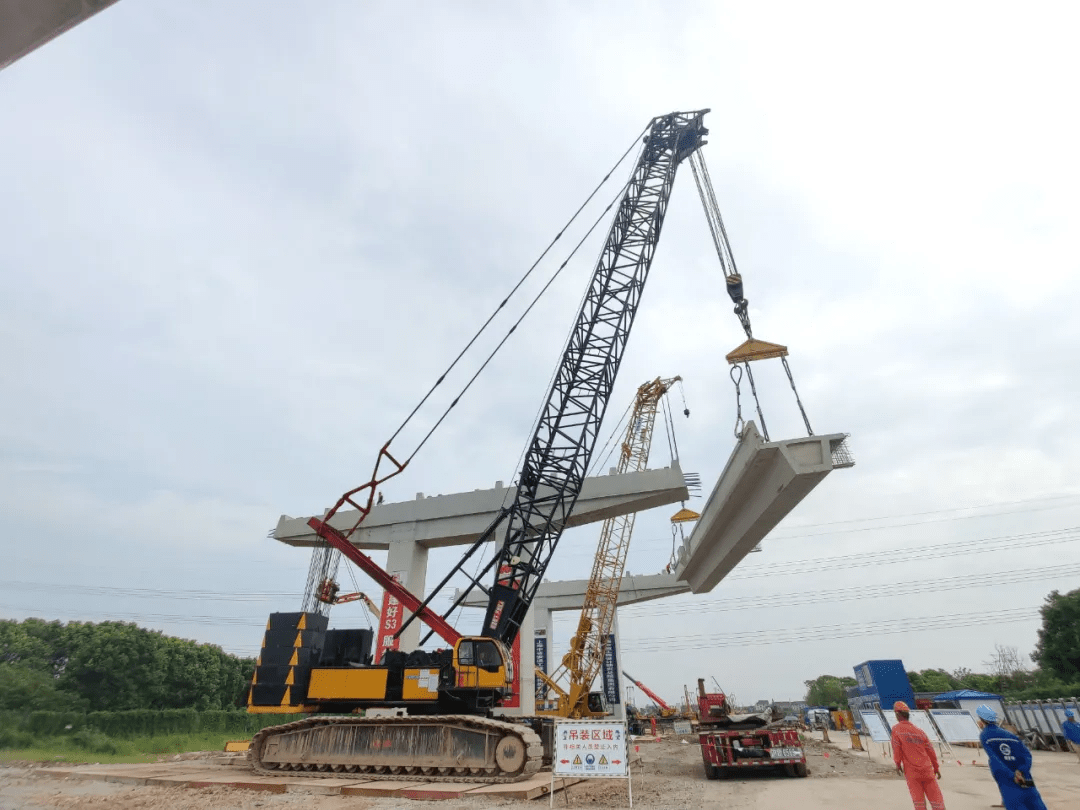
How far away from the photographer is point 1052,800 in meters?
9.02

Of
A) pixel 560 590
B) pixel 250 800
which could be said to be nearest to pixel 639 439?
pixel 560 590

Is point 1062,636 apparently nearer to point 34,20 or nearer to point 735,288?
point 735,288

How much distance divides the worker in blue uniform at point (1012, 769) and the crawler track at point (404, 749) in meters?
7.23

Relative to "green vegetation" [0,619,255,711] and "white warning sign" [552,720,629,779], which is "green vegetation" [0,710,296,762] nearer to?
"green vegetation" [0,619,255,711]

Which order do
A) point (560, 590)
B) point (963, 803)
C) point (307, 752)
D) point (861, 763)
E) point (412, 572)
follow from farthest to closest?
1. point (560, 590)
2. point (412, 572)
3. point (861, 763)
4. point (307, 752)
5. point (963, 803)

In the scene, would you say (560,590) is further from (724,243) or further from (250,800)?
(250,800)

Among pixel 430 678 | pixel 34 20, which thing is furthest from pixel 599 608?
pixel 34 20

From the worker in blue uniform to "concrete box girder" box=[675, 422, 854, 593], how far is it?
497 centimetres

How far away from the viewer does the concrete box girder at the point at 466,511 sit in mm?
21594

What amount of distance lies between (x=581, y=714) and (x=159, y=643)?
1240 inches

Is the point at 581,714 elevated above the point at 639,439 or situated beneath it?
situated beneath

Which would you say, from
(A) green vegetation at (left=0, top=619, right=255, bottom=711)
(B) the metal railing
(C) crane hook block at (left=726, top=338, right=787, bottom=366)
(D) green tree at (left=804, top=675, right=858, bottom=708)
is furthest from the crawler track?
(D) green tree at (left=804, top=675, right=858, bottom=708)

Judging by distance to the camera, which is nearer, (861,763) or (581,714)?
(861,763)

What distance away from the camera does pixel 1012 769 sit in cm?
615
